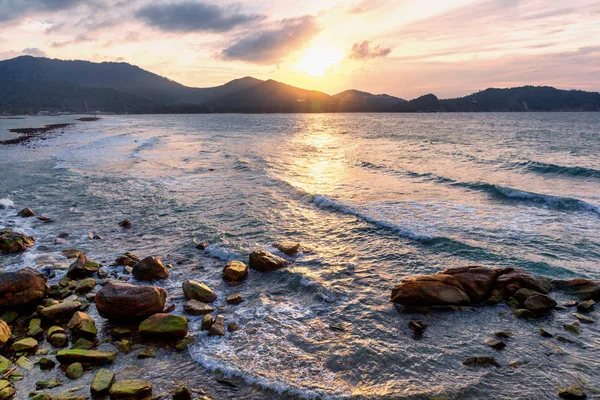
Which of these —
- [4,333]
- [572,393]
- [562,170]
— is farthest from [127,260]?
[562,170]

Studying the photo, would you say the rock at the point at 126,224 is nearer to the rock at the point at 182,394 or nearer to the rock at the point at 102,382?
the rock at the point at 102,382

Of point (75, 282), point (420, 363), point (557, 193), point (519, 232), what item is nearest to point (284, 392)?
point (420, 363)

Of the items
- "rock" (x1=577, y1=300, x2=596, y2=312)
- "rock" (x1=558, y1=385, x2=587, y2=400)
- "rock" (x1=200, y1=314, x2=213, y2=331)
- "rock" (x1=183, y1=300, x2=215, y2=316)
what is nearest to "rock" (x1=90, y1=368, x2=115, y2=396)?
"rock" (x1=200, y1=314, x2=213, y2=331)

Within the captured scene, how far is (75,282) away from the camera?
1148 centimetres

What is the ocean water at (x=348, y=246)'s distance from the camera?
7781mm

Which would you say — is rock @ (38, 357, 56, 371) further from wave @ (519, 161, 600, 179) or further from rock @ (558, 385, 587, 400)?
wave @ (519, 161, 600, 179)

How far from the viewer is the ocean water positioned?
25.5 ft

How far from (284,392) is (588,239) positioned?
1503cm

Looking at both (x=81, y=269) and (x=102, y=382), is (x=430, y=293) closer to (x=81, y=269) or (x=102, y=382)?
(x=102, y=382)

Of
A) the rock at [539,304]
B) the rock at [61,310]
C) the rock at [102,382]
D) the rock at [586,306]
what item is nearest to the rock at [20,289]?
the rock at [61,310]

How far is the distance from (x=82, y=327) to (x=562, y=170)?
35.6 metres

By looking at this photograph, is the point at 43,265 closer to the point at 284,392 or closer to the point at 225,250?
the point at 225,250

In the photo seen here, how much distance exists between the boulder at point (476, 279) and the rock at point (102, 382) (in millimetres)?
9188

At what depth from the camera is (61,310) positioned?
31.1 ft
